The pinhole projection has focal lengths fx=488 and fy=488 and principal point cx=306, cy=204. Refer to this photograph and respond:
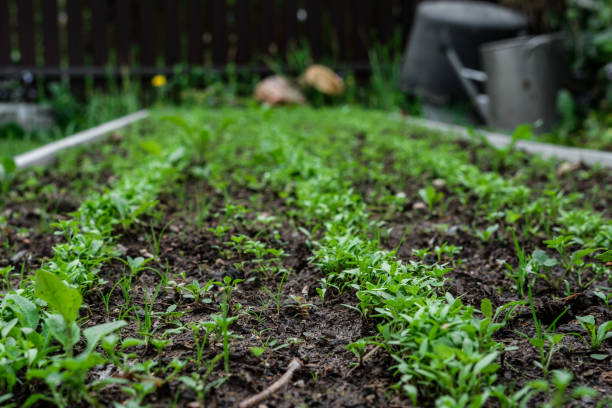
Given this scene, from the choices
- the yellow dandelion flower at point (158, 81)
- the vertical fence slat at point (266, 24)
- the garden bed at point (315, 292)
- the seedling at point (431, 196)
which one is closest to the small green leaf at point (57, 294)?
the garden bed at point (315, 292)

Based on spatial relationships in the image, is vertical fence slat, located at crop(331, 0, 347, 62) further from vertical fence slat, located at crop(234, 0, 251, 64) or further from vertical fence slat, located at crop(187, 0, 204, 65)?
vertical fence slat, located at crop(187, 0, 204, 65)

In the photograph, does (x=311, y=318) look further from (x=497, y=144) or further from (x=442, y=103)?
(x=442, y=103)

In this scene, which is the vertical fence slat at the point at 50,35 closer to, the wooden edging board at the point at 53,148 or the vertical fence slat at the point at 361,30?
the wooden edging board at the point at 53,148

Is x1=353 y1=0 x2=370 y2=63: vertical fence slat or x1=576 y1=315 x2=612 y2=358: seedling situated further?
x1=353 y1=0 x2=370 y2=63: vertical fence slat

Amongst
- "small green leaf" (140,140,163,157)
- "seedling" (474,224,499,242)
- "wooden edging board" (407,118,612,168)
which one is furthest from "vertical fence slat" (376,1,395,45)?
"seedling" (474,224,499,242)

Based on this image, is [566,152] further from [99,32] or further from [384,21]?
[99,32]

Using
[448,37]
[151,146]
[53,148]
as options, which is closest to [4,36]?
[53,148]

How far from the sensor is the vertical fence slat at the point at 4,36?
20.6 ft

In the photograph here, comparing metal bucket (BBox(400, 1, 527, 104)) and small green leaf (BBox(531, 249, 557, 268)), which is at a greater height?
metal bucket (BBox(400, 1, 527, 104))

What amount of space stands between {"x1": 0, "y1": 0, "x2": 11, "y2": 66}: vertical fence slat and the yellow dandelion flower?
6.19 ft

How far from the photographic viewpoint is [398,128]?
13.3 feet

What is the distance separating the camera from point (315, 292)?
1376 mm

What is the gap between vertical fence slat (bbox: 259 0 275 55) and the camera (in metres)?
6.64

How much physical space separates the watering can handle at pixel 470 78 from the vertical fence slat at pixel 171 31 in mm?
3569
